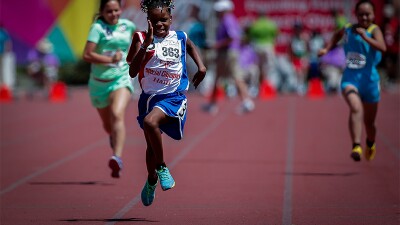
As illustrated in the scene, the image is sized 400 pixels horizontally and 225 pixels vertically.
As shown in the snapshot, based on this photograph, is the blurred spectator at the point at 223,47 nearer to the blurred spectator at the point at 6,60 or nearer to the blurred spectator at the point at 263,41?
the blurred spectator at the point at 263,41

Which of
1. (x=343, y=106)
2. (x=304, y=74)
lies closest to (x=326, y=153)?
(x=343, y=106)

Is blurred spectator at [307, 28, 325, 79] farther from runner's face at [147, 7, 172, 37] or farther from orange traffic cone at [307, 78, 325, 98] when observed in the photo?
runner's face at [147, 7, 172, 37]

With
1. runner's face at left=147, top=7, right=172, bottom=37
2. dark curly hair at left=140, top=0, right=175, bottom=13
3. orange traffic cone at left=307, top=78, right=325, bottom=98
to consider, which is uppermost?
dark curly hair at left=140, top=0, right=175, bottom=13

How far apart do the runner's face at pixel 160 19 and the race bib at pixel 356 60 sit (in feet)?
→ 12.1

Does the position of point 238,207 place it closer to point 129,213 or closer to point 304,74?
point 129,213

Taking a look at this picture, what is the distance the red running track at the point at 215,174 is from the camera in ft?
27.8

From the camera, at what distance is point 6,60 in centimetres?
2805

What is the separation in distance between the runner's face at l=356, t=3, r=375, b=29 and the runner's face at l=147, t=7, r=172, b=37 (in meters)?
3.61

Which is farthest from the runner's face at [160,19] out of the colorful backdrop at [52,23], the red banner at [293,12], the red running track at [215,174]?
the colorful backdrop at [52,23]

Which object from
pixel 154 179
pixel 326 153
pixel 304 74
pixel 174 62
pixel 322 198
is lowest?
pixel 304 74

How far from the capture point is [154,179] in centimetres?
823

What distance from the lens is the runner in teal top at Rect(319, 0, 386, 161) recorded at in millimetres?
10977

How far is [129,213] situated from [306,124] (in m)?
9.71

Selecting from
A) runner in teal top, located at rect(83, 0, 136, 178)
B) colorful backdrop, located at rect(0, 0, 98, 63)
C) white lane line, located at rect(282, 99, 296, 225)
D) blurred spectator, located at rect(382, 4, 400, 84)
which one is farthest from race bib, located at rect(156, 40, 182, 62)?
colorful backdrop, located at rect(0, 0, 98, 63)
